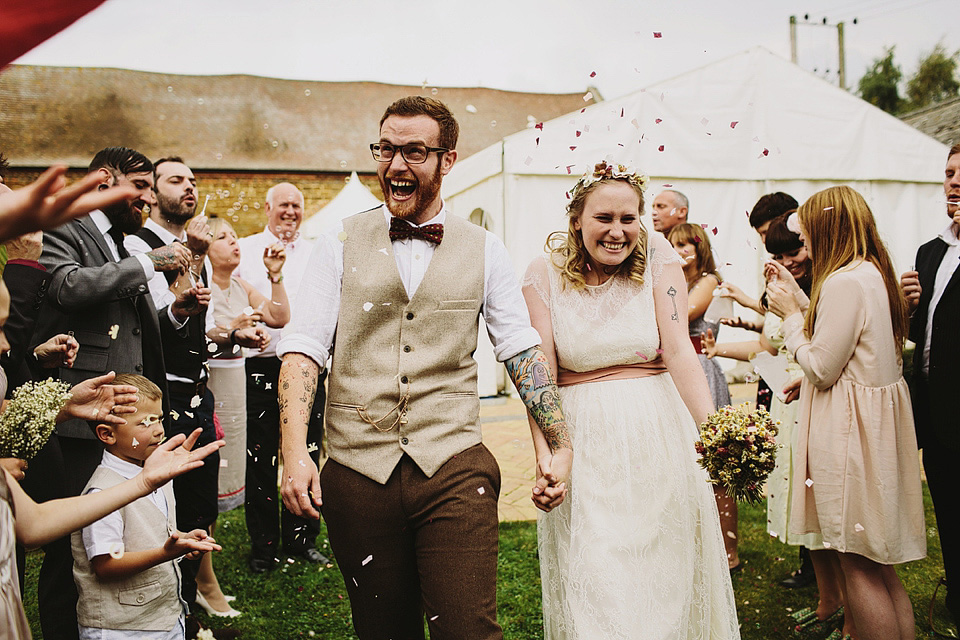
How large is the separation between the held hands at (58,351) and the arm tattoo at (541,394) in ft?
5.77

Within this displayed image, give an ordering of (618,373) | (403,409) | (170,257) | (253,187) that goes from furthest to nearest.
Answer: (253,187)
(170,257)
(618,373)
(403,409)

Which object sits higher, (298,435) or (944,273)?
(944,273)

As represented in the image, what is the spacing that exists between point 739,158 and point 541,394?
9.05 m

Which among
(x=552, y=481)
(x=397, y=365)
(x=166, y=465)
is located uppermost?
(x=397, y=365)

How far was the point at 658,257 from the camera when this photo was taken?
2916 millimetres

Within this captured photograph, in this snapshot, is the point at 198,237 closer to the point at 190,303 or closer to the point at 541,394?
the point at 190,303

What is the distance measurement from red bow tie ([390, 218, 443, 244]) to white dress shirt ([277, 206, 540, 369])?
3cm

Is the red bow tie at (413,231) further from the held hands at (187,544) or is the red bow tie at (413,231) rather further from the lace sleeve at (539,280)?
the held hands at (187,544)

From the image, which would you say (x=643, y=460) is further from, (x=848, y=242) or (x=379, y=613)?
(x=848, y=242)

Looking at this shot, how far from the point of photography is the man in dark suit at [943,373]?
9.67ft

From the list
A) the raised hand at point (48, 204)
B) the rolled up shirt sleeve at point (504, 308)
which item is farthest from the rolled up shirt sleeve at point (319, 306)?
the raised hand at point (48, 204)

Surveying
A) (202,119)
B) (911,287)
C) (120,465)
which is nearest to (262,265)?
(120,465)

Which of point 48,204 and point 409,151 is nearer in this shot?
point 48,204

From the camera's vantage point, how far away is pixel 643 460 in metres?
2.67
